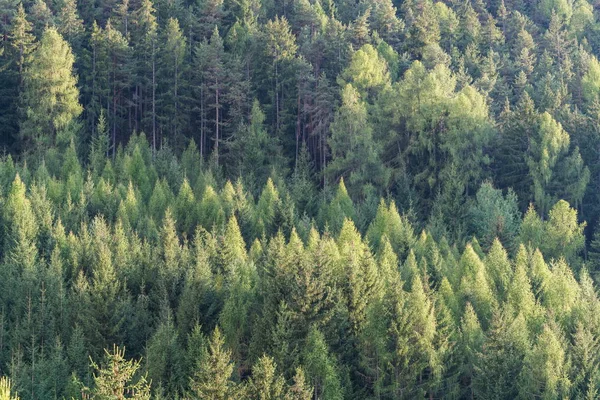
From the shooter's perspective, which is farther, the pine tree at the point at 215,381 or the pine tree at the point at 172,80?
the pine tree at the point at 172,80

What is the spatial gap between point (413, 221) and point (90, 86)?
121 ft

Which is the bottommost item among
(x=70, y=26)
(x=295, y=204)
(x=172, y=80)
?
(x=295, y=204)

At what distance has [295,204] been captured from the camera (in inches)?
3027

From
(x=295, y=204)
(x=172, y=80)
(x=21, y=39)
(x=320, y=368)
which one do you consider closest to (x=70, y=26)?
(x=21, y=39)

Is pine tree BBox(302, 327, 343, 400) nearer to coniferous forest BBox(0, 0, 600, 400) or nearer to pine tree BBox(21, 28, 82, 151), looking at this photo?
coniferous forest BBox(0, 0, 600, 400)

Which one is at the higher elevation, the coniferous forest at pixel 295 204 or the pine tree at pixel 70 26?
the pine tree at pixel 70 26

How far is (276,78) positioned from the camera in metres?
95.8

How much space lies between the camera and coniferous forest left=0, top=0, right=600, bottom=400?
2025 inches

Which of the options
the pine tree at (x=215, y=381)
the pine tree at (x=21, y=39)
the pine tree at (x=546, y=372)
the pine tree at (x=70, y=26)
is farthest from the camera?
the pine tree at (x=70, y=26)

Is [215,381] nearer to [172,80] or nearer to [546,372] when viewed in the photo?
[546,372]

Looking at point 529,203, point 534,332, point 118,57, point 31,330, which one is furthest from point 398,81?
point 31,330

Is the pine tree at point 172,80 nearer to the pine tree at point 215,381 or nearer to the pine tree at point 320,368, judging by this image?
the pine tree at point 320,368

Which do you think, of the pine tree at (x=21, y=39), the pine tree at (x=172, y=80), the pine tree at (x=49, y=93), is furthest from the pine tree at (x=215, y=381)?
the pine tree at (x=21, y=39)

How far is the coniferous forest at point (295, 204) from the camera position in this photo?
2025 inches
